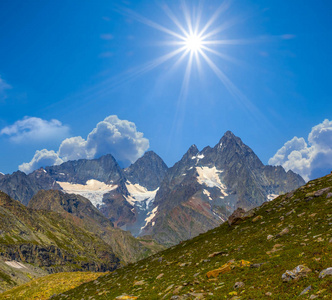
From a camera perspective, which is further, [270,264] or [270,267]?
[270,264]

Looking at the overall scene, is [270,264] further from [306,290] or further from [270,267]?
[306,290]

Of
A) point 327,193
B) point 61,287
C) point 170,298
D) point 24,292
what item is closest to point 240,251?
point 170,298

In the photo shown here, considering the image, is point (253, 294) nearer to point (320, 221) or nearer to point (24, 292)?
point (320, 221)

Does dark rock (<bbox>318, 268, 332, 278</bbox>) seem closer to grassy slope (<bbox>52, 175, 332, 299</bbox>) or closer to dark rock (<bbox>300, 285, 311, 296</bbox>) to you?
grassy slope (<bbox>52, 175, 332, 299</bbox>)

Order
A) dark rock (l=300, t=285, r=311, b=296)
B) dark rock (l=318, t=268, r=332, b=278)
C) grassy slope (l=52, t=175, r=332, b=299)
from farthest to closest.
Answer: grassy slope (l=52, t=175, r=332, b=299) → dark rock (l=318, t=268, r=332, b=278) → dark rock (l=300, t=285, r=311, b=296)

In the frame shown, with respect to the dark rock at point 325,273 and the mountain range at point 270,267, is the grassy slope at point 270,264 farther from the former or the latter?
the dark rock at point 325,273

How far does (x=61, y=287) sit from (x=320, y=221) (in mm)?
33583

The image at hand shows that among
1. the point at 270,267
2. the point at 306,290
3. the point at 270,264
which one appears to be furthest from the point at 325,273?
the point at 270,264

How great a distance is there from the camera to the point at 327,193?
28.2 meters

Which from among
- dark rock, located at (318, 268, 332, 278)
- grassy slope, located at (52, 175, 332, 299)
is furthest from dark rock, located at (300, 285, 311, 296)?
dark rock, located at (318, 268, 332, 278)

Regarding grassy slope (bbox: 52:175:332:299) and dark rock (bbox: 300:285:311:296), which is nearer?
dark rock (bbox: 300:285:311:296)

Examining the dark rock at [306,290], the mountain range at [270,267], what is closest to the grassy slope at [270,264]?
the mountain range at [270,267]

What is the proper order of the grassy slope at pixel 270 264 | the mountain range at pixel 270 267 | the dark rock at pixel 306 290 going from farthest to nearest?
the grassy slope at pixel 270 264 < the mountain range at pixel 270 267 < the dark rock at pixel 306 290

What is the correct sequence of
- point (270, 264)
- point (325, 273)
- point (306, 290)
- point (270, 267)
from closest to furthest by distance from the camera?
point (306, 290), point (325, 273), point (270, 267), point (270, 264)
